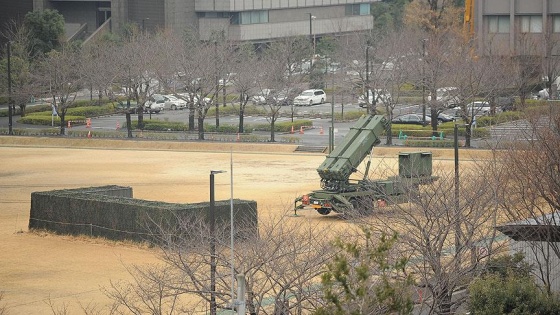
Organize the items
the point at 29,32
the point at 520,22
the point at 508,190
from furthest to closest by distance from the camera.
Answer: the point at 29,32 → the point at 520,22 → the point at 508,190

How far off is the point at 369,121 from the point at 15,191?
1531cm

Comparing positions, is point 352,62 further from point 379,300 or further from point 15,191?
point 379,300

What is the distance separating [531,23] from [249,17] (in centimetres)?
3442

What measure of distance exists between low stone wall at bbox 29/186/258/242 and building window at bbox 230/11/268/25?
6687cm

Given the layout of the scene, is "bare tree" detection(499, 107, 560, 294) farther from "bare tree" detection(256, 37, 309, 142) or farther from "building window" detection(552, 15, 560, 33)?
"building window" detection(552, 15, 560, 33)

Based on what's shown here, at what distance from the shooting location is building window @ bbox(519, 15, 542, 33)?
7825 cm

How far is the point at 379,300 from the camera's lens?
14844 millimetres

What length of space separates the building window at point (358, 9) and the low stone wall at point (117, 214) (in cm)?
7821

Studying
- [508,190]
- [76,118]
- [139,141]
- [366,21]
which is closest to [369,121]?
[508,190]

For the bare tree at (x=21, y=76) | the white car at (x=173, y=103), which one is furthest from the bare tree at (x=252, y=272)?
the white car at (x=173, y=103)

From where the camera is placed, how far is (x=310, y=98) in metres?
83.2

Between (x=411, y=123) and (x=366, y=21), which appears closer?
(x=411, y=123)

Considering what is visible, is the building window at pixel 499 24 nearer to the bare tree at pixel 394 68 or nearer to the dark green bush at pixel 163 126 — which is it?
the bare tree at pixel 394 68

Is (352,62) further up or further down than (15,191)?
further up
